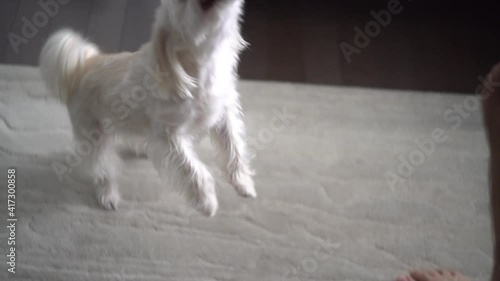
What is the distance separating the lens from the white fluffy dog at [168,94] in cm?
97

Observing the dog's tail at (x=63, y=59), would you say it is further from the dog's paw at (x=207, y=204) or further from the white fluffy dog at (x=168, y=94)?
the dog's paw at (x=207, y=204)

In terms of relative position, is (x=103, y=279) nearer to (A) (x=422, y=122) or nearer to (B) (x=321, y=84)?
(B) (x=321, y=84)

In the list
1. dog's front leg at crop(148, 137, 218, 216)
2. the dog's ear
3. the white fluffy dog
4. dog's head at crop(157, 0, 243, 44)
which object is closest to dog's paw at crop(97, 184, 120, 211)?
the white fluffy dog

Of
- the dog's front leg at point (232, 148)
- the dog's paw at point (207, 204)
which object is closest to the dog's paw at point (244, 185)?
the dog's front leg at point (232, 148)

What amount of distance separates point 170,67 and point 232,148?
1.09 feet

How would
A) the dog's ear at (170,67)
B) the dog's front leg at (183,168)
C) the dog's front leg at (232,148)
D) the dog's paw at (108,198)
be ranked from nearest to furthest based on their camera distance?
1. the dog's ear at (170,67)
2. the dog's front leg at (183,168)
3. the dog's front leg at (232,148)
4. the dog's paw at (108,198)

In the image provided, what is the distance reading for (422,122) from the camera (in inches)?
63.1

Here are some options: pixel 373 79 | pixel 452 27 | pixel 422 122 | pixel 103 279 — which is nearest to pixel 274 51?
pixel 373 79

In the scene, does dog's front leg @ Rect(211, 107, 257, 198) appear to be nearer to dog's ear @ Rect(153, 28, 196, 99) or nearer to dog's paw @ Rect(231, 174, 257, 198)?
dog's paw @ Rect(231, 174, 257, 198)

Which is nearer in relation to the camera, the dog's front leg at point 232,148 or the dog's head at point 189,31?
the dog's head at point 189,31

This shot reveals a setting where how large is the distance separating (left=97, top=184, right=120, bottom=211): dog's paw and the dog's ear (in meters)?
0.46

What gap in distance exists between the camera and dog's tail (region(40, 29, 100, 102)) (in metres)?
1.22

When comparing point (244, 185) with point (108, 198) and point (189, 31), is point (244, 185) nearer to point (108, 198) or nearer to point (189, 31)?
point (108, 198)

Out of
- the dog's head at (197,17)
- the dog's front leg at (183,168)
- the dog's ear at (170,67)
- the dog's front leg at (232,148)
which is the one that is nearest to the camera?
the dog's head at (197,17)
